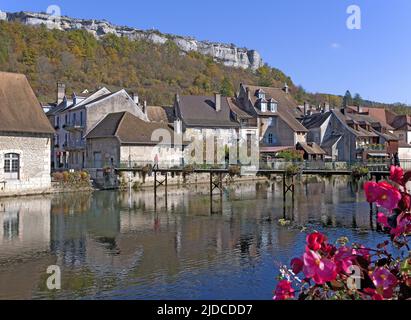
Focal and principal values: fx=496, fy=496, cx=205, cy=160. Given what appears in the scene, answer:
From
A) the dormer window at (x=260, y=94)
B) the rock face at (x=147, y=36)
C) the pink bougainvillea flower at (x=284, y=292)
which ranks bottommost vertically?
the pink bougainvillea flower at (x=284, y=292)

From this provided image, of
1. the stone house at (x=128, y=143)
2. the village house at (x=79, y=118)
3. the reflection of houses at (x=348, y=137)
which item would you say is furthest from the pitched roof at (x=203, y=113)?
the reflection of houses at (x=348, y=137)

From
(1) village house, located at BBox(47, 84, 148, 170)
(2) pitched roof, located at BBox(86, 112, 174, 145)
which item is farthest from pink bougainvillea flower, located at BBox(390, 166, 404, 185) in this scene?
(1) village house, located at BBox(47, 84, 148, 170)

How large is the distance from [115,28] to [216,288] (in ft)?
390

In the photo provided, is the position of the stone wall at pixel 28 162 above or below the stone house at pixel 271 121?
below

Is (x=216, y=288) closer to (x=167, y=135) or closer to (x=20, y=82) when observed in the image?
(x=20, y=82)

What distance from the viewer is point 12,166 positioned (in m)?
31.5

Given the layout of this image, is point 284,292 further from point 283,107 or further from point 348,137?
point 283,107

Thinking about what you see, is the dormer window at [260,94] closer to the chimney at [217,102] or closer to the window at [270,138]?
the window at [270,138]

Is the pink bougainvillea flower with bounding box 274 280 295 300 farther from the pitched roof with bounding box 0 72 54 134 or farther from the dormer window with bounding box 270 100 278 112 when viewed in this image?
the dormer window with bounding box 270 100 278 112

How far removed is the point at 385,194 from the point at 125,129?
38.0m

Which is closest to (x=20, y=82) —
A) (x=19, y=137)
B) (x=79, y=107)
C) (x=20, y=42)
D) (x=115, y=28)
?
(x=19, y=137)

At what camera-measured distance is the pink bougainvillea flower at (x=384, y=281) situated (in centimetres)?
279

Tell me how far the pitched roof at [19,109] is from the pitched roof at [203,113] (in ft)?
55.8

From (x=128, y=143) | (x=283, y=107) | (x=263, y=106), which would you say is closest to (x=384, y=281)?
(x=128, y=143)
